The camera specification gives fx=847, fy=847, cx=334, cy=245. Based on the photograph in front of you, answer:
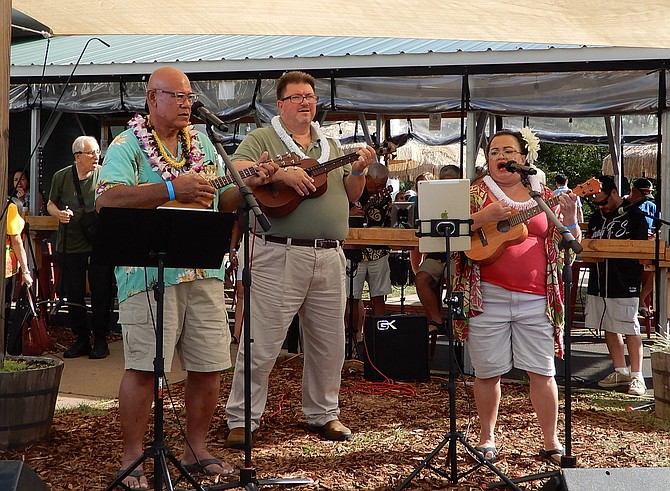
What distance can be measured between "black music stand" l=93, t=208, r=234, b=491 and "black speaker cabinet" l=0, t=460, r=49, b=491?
118 cm

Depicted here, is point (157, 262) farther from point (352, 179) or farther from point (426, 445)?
point (426, 445)

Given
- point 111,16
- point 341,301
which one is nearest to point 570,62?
point 341,301

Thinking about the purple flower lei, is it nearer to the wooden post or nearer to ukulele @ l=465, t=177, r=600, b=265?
the wooden post

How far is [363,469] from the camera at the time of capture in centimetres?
490

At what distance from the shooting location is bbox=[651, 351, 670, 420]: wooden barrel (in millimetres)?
6164

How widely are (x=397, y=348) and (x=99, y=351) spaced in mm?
3016

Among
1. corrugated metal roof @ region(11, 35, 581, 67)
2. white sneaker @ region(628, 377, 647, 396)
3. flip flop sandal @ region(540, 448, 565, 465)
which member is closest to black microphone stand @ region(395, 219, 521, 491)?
flip flop sandal @ region(540, 448, 565, 465)

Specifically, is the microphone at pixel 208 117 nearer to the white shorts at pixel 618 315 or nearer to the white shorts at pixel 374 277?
the white shorts at pixel 618 315

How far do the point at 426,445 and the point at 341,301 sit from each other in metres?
1.08

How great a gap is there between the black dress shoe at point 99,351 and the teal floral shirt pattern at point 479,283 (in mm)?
4530

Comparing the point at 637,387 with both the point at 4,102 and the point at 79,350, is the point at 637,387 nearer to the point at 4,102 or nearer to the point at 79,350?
the point at 79,350

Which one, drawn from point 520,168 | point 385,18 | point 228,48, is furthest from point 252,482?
point 228,48

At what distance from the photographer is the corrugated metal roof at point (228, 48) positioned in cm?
848

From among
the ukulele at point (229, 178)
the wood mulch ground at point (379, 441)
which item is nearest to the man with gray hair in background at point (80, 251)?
the wood mulch ground at point (379, 441)
